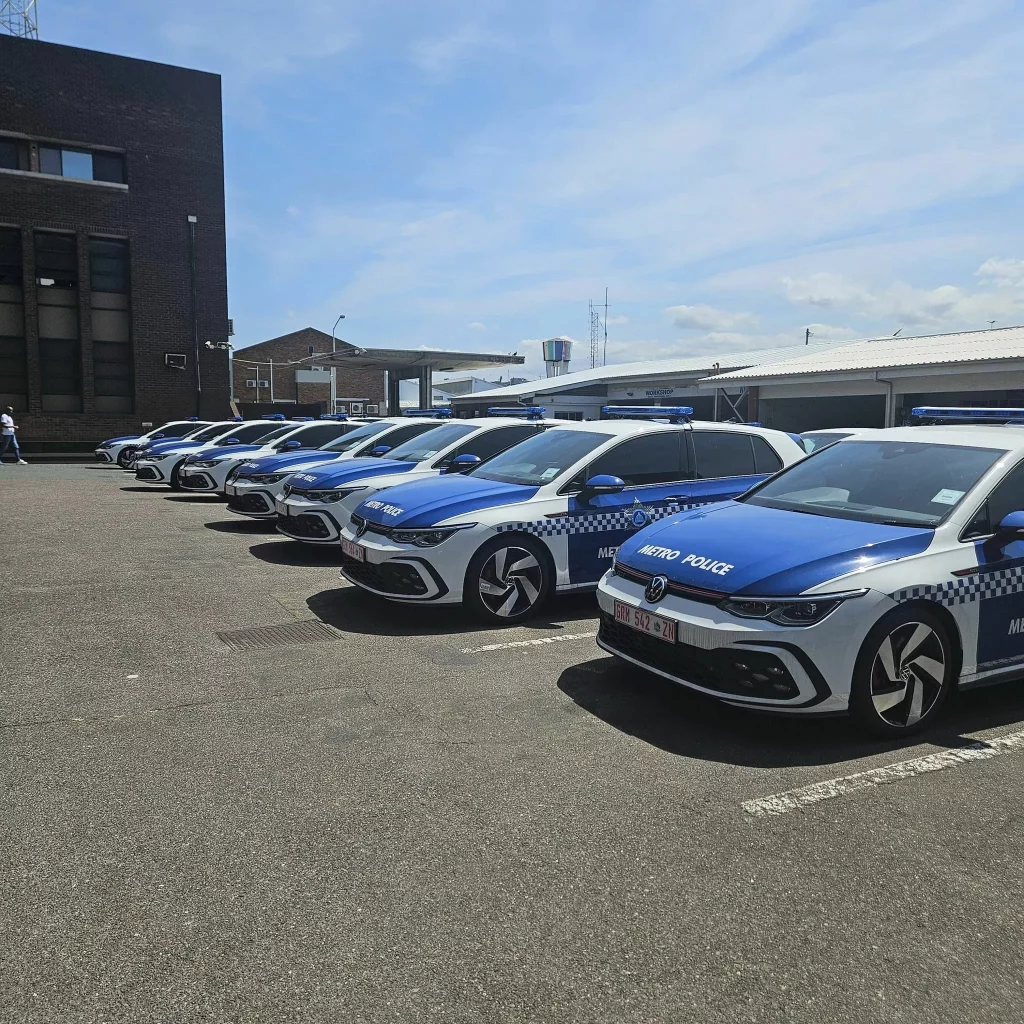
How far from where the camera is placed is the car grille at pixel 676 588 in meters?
4.38

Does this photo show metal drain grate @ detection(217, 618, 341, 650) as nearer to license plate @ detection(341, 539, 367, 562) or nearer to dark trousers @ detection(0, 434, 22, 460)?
license plate @ detection(341, 539, 367, 562)

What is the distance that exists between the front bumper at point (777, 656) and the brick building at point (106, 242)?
110 ft

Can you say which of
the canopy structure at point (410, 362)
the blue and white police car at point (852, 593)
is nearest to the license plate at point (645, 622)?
the blue and white police car at point (852, 593)

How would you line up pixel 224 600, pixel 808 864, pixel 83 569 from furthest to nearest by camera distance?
1. pixel 83 569
2. pixel 224 600
3. pixel 808 864

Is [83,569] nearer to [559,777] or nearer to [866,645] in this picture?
[559,777]

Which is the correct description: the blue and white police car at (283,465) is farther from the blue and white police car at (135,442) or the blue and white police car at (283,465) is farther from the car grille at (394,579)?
the blue and white police car at (135,442)

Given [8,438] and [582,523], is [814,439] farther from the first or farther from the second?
[8,438]

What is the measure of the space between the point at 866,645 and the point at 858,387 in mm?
21197

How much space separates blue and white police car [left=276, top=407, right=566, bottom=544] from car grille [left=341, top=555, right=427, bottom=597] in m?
2.21

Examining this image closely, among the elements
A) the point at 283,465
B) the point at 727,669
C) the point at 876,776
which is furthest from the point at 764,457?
the point at 283,465

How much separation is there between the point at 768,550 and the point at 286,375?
68446mm

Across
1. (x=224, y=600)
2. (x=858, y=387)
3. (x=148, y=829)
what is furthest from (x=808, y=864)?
(x=858, y=387)

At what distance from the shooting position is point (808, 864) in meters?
3.17

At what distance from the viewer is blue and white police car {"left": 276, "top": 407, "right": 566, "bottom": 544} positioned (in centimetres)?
927
